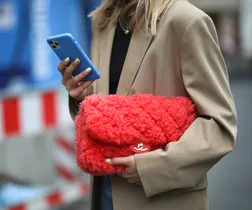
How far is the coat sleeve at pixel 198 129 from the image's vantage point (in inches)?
76.8

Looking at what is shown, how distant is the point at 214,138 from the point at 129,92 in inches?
12.7

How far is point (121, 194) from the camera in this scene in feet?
6.71

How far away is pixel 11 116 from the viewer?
5.03m

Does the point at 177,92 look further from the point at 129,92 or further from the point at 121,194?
the point at 121,194

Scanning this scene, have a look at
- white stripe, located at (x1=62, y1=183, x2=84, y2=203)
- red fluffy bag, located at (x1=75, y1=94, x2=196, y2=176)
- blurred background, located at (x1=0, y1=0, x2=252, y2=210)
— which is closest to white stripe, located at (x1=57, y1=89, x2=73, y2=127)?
blurred background, located at (x1=0, y1=0, x2=252, y2=210)

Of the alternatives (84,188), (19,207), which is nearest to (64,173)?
(84,188)

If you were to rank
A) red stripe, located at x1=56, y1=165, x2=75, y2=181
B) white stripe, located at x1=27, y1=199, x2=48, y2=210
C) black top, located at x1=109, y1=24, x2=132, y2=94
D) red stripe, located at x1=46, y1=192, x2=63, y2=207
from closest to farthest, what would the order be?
black top, located at x1=109, y1=24, x2=132, y2=94 < white stripe, located at x1=27, y1=199, x2=48, y2=210 < red stripe, located at x1=46, y1=192, x2=63, y2=207 < red stripe, located at x1=56, y1=165, x2=75, y2=181

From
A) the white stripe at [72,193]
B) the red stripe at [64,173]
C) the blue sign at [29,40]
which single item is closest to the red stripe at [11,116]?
the blue sign at [29,40]

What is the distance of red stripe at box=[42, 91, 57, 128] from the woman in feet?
11.0

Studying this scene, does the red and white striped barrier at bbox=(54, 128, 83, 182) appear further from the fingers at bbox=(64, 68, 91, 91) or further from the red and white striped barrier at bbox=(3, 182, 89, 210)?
the fingers at bbox=(64, 68, 91, 91)

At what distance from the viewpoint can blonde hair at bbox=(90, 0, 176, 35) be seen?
80.1 inches

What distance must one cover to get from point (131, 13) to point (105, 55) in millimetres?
174

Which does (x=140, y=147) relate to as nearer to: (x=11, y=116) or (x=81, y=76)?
(x=81, y=76)

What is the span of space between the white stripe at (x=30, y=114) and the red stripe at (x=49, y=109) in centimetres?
7
